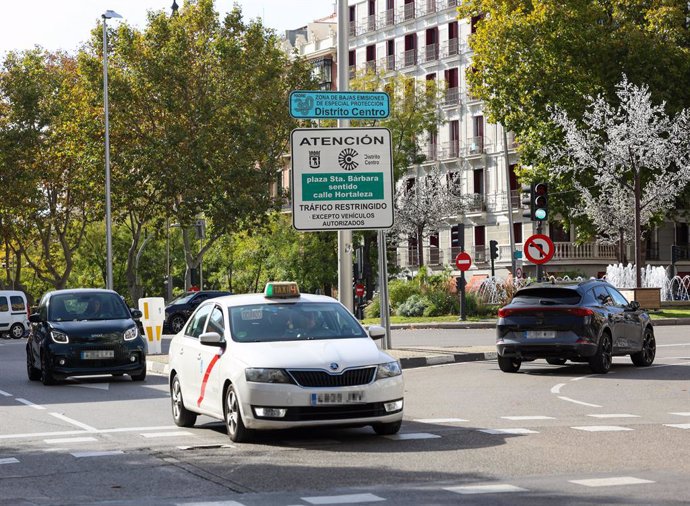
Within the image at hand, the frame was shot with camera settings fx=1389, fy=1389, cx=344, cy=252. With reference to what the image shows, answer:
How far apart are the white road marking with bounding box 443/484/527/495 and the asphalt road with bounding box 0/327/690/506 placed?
0.05 ft

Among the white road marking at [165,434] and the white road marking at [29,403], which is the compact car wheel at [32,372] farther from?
the white road marking at [165,434]

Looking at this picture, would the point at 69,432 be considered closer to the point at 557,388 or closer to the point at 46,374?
the point at 557,388

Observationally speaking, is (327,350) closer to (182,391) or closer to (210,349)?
(210,349)

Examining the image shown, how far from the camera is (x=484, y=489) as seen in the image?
9.84 meters

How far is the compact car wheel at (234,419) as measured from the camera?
42.9 ft

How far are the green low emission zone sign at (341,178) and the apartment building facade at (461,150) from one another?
47639mm

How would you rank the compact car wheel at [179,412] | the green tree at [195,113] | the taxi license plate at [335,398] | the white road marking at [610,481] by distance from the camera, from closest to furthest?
the white road marking at [610,481] → the taxi license plate at [335,398] → the compact car wheel at [179,412] → the green tree at [195,113]

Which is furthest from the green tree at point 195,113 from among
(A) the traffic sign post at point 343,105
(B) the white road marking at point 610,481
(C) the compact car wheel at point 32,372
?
(B) the white road marking at point 610,481

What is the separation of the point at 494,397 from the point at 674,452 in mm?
6481

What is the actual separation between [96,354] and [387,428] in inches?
402

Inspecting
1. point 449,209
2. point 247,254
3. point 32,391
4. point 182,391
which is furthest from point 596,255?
point 182,391

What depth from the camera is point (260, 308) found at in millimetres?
14234

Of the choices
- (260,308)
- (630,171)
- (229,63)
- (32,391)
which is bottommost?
(32,391)

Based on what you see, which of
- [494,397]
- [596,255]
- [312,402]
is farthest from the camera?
[596,255]
